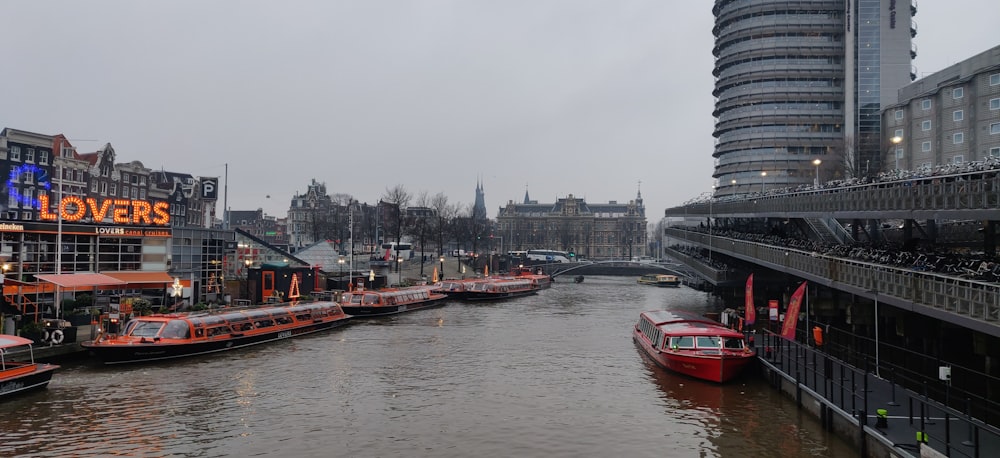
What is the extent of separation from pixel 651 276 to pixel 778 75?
145ft

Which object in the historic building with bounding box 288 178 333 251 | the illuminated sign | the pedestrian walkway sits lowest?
the pedestrian walkway

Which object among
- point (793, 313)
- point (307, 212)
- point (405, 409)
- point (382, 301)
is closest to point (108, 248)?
point (382, 301)

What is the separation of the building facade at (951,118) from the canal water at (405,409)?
5367 cm

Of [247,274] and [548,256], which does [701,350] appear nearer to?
[247,274]

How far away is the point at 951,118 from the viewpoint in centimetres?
8550

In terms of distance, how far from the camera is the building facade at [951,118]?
79.3 metres

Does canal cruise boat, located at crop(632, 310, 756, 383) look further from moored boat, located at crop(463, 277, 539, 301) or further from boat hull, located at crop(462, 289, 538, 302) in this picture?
moored boat, located at crop(463, 277, 539, 301)

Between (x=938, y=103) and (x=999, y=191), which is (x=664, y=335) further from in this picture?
(x=938, y=103)

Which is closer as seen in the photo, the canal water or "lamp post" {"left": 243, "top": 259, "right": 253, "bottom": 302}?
the canal water

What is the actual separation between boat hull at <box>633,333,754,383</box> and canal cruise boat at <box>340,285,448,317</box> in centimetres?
3525

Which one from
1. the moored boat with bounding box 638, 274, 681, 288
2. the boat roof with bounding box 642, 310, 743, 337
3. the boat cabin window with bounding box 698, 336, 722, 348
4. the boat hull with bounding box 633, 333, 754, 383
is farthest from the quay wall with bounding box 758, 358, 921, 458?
the moored boat with bounding box 638, 274, 681, 288

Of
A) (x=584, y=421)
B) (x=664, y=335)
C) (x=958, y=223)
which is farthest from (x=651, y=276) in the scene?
(x=584, y=421)

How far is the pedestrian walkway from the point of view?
18547 mm

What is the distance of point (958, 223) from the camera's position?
53344 millimetres
